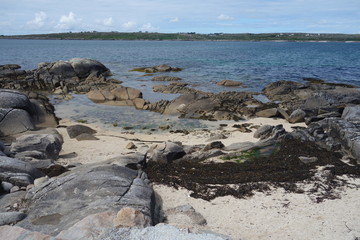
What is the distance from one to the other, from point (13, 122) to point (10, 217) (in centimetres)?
1002

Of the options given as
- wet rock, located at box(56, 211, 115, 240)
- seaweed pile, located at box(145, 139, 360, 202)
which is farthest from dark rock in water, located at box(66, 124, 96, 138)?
wet rock, located at box(56, 211, 115, 240)

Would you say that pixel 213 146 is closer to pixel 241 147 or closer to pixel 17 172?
pixel 241 147

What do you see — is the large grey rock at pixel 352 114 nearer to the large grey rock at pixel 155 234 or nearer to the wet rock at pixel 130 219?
the large grey rock at pixel 155 234

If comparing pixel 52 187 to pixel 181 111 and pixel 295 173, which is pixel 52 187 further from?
pixel 181 111

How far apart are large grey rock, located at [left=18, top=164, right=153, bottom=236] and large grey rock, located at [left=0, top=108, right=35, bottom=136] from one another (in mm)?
8201

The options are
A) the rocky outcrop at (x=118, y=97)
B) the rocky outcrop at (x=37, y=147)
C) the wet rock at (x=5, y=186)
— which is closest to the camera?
the wet rock at (x=5, y=186)

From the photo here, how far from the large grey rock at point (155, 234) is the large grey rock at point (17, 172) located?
4.62 m

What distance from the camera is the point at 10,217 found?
696 cm

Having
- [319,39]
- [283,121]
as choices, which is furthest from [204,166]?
[319,39]

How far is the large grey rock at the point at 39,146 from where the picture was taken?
1250cm

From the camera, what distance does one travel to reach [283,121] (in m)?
19.0

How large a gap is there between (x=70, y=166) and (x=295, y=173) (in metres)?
7.42

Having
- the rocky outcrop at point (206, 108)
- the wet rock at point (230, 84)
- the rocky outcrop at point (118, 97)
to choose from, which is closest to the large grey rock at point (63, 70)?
the rocky outcrop at point (118, 97)

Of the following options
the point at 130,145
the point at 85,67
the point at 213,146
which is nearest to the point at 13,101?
the point at 130,145
